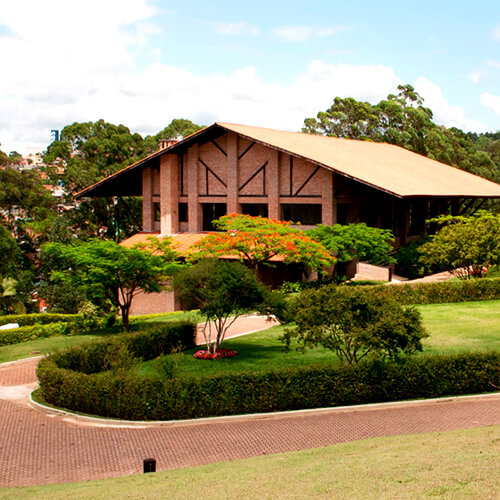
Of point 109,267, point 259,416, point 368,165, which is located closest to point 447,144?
point 368,165

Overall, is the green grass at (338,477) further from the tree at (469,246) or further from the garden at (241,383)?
the tree at (469,246)

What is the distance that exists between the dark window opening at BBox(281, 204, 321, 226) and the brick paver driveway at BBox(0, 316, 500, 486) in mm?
28711

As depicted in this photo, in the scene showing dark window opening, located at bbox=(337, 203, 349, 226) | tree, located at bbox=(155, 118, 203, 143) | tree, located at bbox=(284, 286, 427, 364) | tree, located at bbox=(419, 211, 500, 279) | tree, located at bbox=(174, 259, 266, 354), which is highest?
tree, located at bbox=(155, 118, 203, 143)

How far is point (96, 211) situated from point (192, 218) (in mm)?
21011

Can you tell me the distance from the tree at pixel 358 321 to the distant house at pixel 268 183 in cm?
2012

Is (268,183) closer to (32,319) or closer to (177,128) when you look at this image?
(32,319)

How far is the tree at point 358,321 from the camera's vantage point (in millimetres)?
17703

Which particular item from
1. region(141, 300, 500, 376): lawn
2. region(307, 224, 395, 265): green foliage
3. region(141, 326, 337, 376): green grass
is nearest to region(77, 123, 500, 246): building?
region(307, 224, 395, 265): green foliage

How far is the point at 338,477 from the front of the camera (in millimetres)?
10641

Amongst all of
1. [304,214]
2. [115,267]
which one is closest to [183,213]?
[304,214]

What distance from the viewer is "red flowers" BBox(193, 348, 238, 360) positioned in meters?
22.9

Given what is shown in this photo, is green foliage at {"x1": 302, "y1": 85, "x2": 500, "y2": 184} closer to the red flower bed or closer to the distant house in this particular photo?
the distant house

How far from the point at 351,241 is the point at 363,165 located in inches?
392

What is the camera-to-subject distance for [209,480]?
444 inches
